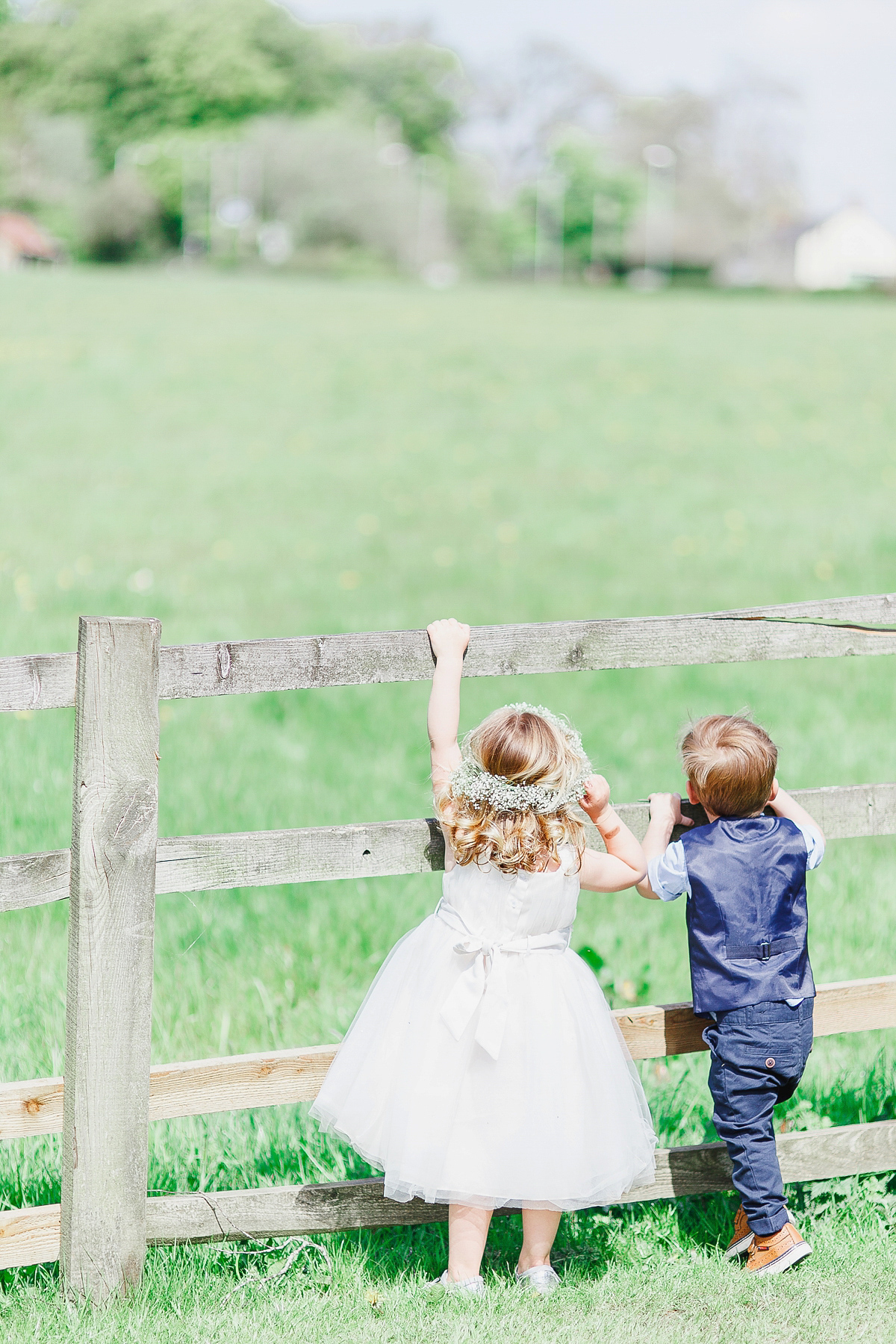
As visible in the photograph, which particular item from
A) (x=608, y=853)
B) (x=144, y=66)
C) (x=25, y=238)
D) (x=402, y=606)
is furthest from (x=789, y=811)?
(x=144, y=66)

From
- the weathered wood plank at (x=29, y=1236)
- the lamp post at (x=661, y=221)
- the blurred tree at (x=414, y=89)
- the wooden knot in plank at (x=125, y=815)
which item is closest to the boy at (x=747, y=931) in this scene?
the wooden knot in plank at (x=125, y=815)

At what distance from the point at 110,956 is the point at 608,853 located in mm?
1118

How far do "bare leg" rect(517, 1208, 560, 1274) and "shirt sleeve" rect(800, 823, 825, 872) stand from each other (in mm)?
977

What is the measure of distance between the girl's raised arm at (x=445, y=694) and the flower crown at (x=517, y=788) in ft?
0.28

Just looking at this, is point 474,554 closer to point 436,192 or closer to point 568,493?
point 568,493

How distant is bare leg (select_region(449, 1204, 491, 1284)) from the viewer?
301 centimetres

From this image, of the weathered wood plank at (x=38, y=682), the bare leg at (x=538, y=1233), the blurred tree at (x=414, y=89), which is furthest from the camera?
the blurred tree at (x=414, y=89)

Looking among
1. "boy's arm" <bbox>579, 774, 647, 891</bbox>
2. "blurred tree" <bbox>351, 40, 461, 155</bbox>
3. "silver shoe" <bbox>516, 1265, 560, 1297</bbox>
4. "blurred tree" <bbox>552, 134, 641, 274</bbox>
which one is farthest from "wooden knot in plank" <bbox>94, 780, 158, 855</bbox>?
"blurred tree" <bbox>351, 40, 461, 155</bbox>

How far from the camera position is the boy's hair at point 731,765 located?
3.00m

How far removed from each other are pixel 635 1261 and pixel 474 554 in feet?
32.1

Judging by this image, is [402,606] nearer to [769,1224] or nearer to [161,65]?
[769,1224]

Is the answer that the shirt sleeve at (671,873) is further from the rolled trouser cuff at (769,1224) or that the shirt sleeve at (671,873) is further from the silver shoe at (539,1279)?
the silver shoe at (539,1279)

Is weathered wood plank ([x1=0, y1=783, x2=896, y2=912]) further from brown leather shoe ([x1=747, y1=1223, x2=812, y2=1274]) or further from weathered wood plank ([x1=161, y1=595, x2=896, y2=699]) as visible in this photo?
brown leather shoe ([x1=747, y1=1223, x2=812, y2=1274])

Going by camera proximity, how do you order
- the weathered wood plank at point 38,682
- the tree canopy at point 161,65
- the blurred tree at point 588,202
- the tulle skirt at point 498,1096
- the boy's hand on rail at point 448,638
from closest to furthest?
the weathered wood plank at point 38,682 → the tulle skirt at point 498,1096 → the boy's hand on rail at point 448,638 → the tree canopy at point 161,65 → the blurred tree at point 588,202
